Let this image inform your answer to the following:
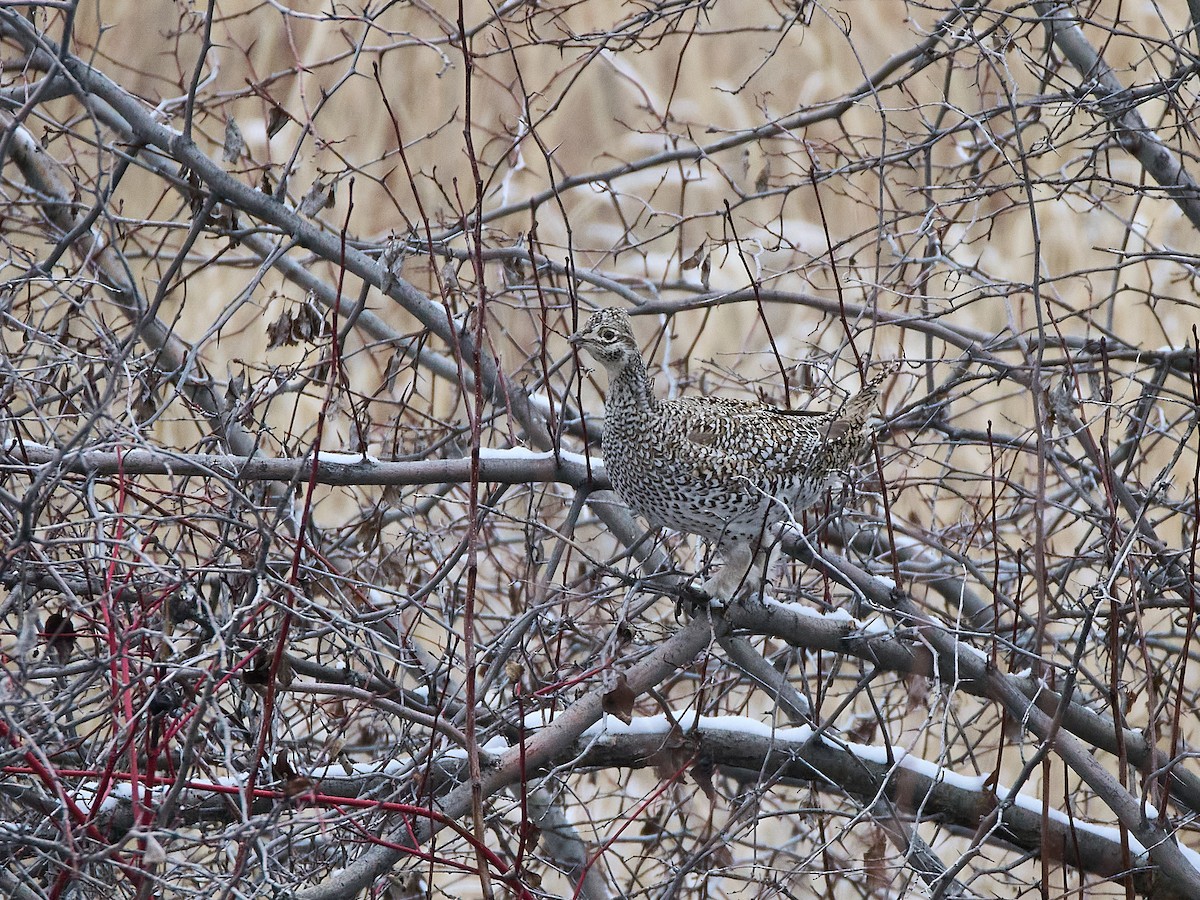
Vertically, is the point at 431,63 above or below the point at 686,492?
above

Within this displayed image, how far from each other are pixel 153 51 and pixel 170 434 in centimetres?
247

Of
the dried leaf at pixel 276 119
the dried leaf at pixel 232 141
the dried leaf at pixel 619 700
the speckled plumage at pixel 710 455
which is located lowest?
the dried leaf at pixel 619 700

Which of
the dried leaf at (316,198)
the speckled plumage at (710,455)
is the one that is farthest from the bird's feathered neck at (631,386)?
the dried leaf at (316,198)

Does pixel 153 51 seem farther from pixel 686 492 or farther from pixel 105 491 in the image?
pixel 686 492

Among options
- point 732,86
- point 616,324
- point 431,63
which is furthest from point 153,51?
point 616,324

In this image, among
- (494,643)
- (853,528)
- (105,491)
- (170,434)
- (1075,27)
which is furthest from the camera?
(170,434)

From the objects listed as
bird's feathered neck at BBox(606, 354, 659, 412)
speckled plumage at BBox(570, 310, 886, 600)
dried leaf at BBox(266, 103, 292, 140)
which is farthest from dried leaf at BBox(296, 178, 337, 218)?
bird's feathered neck at BBox(606, 354, 659, 412)

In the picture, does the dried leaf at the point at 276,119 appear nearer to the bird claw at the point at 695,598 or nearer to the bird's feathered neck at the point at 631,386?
the bird's feathered neck at the point at 631,386

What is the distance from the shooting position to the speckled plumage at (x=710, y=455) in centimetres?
377

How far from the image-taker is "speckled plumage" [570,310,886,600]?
148 inches

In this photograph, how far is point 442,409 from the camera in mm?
7391

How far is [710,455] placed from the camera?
3805 mm

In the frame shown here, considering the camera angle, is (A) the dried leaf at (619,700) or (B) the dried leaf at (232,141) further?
(B) the dried leaf at (232,141)

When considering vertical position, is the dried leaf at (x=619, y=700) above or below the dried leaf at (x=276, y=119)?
below
